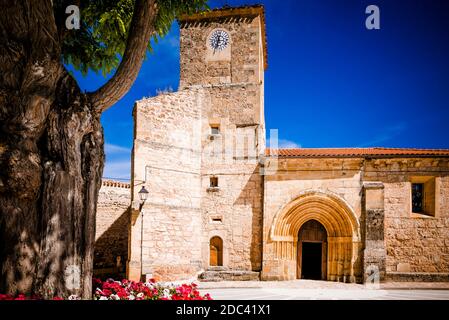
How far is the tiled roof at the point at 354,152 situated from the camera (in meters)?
13.7

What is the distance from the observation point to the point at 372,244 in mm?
13148

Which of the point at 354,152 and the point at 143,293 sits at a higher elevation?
the point at 354,152

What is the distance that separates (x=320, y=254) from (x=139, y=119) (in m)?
9.36

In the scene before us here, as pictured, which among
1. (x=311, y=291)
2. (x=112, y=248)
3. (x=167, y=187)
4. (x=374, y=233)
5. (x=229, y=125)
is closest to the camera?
(x=311, y=291)

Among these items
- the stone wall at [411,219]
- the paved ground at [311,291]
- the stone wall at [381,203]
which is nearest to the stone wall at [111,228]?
the paved ground at [311,291]

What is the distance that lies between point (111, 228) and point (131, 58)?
16473 mm

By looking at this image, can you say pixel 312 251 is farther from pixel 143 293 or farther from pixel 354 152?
pixel 143 293

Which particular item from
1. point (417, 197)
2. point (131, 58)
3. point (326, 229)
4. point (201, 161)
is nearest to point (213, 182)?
point (201, 161)

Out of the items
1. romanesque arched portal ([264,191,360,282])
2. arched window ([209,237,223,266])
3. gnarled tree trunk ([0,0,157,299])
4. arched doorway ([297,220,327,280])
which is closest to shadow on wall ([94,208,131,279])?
arched window ([209,237,223,266])

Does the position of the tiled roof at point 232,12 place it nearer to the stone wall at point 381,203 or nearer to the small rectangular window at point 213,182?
the stone wall at point 381,203

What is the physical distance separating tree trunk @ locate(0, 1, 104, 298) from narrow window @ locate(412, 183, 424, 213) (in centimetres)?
1319

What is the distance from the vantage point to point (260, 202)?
14312mm
